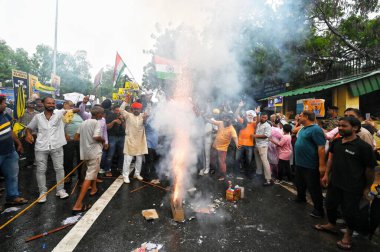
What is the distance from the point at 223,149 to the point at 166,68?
2.88m

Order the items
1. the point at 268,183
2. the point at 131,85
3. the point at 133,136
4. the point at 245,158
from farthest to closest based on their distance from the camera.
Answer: the point at 131,85 < the point at 245,158 < the point at 133,136 < the point at 268,183

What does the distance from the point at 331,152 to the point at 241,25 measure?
14.1 ft

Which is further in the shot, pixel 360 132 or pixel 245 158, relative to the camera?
pixel 245 158

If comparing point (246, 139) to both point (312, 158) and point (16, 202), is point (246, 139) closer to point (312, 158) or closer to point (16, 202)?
point (312, 158)

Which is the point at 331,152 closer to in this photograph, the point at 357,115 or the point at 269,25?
the point at 357,115

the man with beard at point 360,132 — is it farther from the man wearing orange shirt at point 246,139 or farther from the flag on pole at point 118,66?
the flag on pole at point 118,66

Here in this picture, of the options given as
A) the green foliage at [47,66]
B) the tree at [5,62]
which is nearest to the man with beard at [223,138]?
the green foliage at [47,66]

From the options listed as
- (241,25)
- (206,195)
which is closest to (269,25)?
(241,25)

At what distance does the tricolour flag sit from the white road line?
339 centimetres

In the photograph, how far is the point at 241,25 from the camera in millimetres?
6344

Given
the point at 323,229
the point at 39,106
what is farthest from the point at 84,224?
the point at 39,106

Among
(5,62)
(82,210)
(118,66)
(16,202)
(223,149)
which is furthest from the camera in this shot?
(5,62)

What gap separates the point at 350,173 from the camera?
3102 millimetres

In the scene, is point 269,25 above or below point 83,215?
above
